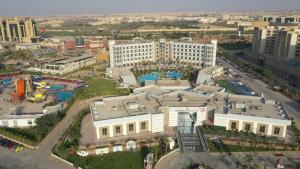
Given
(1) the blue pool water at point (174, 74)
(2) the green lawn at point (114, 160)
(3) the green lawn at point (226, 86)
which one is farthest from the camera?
(1) the blue pool water at point (174, 74)

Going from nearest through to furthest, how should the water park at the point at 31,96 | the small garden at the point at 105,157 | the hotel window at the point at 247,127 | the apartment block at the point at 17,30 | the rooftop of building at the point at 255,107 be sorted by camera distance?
the small garden at the point at 105,157 → the hotel window at the point at 247,127 → the rooftop of building at the point at 255,107 → the water park at the point at 31,96 → the apartment block at the point at 17,30

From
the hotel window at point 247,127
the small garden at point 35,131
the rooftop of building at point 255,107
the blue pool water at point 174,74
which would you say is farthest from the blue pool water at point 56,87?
the hotel window at point 247,127

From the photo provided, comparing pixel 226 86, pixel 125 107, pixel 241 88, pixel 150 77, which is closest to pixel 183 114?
pixel 125 107

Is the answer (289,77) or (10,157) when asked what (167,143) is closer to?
(10,157)

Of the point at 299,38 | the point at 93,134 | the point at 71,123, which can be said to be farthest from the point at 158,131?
the point at 299,38

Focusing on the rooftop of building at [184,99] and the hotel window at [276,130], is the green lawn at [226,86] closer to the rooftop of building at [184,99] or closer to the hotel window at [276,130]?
the rooftop of building at [184,99]

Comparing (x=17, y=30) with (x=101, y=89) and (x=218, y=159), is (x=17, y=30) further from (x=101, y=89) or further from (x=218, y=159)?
(x=218, y=159)

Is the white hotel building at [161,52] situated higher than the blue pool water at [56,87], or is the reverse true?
the white hotel building at [161,52]
